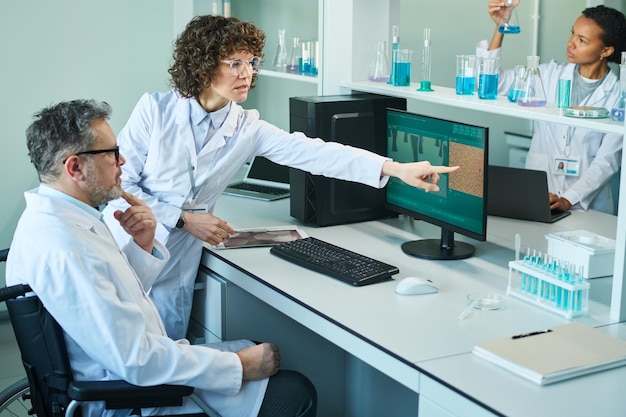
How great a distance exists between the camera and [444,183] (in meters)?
2.63

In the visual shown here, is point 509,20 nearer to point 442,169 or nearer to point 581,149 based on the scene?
point 442,169

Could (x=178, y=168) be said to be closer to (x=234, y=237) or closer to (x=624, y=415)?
(x=234, y=237)

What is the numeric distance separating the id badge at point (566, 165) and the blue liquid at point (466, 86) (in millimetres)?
1030

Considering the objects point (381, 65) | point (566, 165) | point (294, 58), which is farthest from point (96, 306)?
point (566, 165)

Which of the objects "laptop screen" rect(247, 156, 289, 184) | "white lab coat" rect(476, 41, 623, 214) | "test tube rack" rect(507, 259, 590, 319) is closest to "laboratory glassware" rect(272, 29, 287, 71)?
"laptop screen" rect(247, 156, 289, 184)

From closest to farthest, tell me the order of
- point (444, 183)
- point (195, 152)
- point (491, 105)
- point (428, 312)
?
point (428, 312), point (491, 105), point (444, 183), point (195, 152)

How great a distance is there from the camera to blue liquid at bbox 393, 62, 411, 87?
118 inches

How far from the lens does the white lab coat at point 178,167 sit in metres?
2.72

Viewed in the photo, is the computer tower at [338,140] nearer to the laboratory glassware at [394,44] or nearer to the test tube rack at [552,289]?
the laboratory glassware at [394,44]

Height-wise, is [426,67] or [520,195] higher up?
[426,67]

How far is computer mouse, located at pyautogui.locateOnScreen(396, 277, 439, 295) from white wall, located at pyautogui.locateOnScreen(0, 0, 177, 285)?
245cm

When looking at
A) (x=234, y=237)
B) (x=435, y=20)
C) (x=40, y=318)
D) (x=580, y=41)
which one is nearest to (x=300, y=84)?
(x=435, y=20)

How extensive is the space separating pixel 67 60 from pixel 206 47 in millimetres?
1712

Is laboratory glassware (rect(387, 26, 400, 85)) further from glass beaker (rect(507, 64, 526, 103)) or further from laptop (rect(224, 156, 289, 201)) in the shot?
laptop (rect(224, 156, 289, 201))
